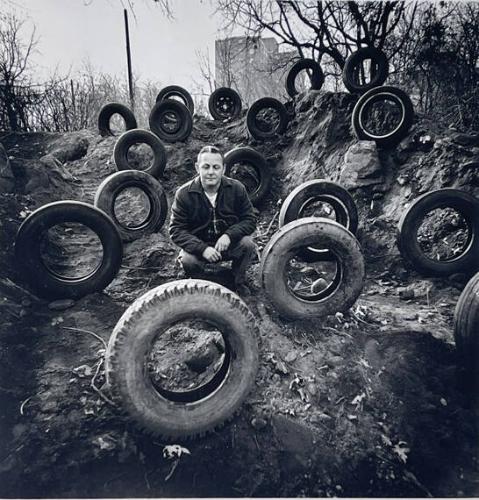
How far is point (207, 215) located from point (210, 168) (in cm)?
43

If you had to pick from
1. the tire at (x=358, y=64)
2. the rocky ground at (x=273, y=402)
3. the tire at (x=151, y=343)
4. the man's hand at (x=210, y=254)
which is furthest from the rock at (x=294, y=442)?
the tire at (x=358, y=64)

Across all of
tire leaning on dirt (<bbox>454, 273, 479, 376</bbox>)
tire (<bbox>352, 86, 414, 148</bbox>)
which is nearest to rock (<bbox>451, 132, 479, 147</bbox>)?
tire (<bbox>352, 86, 414, 148</bbox>)

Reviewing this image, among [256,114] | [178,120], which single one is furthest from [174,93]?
[256,114]

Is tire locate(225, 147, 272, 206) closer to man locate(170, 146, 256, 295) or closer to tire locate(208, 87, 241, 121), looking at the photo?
man locate(170, 146, 256, 295)

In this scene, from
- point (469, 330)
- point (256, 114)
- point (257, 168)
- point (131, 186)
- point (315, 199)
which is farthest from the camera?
point (256, 114)

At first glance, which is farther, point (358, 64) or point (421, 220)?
point (358, 64)

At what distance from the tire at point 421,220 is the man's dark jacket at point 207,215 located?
202cm

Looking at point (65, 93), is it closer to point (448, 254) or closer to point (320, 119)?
point (320, 119)

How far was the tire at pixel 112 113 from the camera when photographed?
23.5 feet

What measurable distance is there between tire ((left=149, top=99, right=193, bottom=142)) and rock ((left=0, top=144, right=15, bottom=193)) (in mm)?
3632

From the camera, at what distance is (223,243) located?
2539 mm

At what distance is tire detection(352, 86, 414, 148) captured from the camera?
448 centimetres

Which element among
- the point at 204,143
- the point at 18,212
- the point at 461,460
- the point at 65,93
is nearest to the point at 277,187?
the point at 204,143

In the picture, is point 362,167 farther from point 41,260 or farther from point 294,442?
point 41,260
